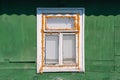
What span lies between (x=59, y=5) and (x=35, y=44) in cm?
86

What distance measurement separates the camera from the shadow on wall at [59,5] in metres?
6.19

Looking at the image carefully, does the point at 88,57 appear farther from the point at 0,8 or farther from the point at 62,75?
the point at 0,8

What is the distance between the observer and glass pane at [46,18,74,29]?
6238 mm

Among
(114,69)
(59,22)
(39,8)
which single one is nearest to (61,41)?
(59,22)

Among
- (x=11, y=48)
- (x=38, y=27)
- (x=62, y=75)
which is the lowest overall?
(x=62, y=75)

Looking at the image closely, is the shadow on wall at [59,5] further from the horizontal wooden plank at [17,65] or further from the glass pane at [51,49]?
the horizontal wooden plank at [17,65]

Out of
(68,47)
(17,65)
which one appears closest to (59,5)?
(68,47)

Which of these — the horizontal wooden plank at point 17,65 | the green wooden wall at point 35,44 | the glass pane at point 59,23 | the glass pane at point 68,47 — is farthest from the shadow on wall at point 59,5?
the horizontal wooden plank at point 17,65

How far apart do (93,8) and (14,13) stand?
1492 millimetres

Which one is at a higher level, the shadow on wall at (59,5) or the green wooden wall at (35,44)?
the shadow on wall at (59,5)

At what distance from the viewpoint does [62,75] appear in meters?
6.22

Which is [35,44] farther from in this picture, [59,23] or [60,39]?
[59,23]

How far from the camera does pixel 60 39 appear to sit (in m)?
6.22

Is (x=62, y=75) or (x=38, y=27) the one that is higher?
(x=38, y=27)
